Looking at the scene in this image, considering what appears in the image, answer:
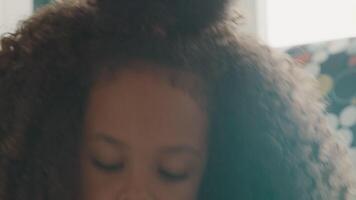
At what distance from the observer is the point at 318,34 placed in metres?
1.05

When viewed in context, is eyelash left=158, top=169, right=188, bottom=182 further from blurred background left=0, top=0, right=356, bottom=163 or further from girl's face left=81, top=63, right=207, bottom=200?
blurred background left=0, top=0, right=356, bottom=163

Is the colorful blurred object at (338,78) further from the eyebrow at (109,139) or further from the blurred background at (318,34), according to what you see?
the eyebrow at (109,139)

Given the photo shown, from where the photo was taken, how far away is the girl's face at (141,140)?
0.48 m

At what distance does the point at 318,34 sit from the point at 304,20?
4 centimetres

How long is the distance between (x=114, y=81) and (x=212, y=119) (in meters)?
0.09

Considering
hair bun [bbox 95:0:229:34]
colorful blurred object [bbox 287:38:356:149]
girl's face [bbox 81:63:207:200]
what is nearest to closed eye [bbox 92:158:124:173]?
girl's face [bbox 81:63:207:200]

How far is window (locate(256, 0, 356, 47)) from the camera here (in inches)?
40.3

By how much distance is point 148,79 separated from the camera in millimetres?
492

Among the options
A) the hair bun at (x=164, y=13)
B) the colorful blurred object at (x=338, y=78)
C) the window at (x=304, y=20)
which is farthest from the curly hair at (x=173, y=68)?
the window at (x=304, y=20)

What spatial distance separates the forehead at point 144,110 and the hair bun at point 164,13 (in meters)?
0.04

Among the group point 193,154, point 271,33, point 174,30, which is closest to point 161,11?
point 174,30

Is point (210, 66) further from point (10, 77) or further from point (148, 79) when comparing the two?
point (10, 77)

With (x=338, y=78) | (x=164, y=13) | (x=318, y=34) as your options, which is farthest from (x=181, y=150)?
(x=318, y=34)

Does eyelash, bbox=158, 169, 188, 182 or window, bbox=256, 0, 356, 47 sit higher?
window, bbox=256, 0, 356, 47
